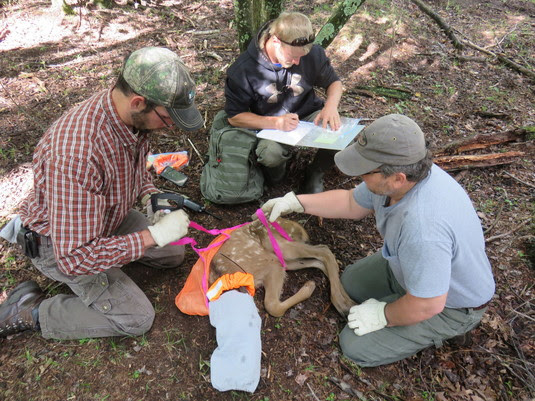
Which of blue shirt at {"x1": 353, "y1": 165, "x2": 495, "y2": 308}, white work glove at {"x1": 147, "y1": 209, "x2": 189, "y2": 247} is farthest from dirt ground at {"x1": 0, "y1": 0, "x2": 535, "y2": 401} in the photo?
blue shirt at {"x1": 353, "y1": 165, "x2": 495, "y2": 308}

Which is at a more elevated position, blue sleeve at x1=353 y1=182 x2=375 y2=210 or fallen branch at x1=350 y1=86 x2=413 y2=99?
blue sleeve at x1=353 y1=182 x2=375 y2=210

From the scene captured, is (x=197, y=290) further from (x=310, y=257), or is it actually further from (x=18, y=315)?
(x=18, y=315)

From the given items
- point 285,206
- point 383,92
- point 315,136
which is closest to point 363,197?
point 285,206

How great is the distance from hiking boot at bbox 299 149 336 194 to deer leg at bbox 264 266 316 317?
4.30ft

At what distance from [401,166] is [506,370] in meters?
2.21

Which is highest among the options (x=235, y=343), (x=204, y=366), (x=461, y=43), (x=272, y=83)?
(x=272, y=83)

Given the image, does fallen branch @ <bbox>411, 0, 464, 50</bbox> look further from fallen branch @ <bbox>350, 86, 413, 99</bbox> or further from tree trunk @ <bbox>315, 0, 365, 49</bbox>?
tree trunk @ <bbox>315, 0, 365, 49</bbox>

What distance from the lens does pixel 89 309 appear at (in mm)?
3010

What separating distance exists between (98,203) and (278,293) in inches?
69.1

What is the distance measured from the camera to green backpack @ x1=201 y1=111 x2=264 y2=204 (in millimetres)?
4184

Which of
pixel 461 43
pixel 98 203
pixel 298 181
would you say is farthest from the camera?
pixel 461 43

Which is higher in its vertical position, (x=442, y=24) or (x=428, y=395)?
(x=442, y=24)

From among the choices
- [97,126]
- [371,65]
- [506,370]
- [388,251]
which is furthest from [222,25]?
[506,370]

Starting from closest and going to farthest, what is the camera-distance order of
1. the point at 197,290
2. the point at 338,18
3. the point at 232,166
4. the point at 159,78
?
the point at 159,78
the point at 197,290
the point at 232,166
the point at 338,18
